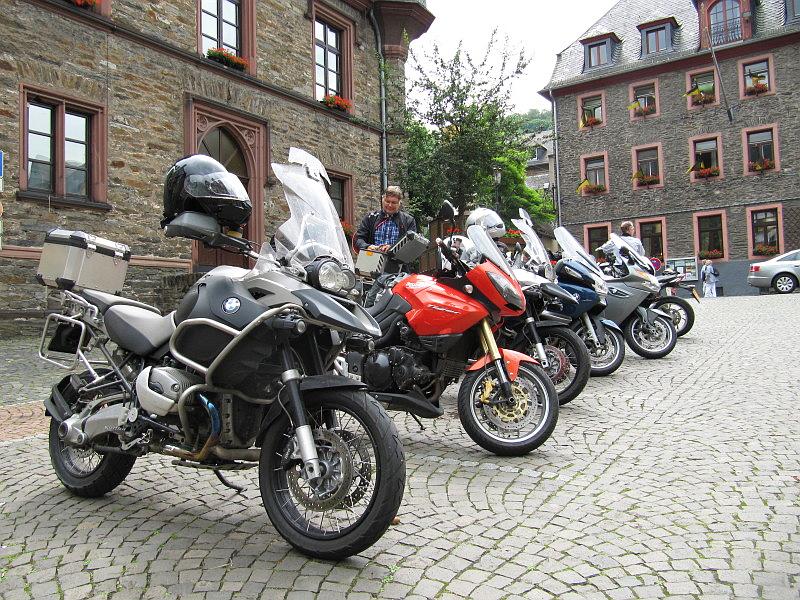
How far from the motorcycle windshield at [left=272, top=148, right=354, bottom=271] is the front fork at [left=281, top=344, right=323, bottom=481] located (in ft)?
1.54

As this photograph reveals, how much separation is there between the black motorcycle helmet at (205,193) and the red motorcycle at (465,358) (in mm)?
1487

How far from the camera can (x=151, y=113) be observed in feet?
41.3

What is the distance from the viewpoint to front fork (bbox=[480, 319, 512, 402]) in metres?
4.17

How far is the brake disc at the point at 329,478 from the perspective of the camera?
8.48ft

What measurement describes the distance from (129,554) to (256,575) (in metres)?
0.61

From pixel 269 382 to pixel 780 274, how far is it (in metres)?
23.9

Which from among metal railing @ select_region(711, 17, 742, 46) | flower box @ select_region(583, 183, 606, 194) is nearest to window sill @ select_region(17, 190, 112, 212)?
flower box @ select_region(583, 183, 606, 194)

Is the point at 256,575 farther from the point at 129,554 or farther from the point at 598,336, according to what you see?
the point at 598,336

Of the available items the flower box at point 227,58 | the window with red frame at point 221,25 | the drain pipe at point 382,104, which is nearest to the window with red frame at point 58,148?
the flower box at point 227,58

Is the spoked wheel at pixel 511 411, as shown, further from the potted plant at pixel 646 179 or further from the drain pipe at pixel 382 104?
the potted plant at pixel 646 179

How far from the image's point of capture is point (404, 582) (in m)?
2.45

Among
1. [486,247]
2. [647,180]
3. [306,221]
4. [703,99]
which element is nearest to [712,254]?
[647,180]

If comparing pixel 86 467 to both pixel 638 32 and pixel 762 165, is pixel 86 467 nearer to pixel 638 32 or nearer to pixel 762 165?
pixel 762 165

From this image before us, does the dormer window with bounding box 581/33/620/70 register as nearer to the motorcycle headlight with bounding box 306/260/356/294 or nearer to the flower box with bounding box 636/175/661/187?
the flower box with bounding box 636/175/661/187
